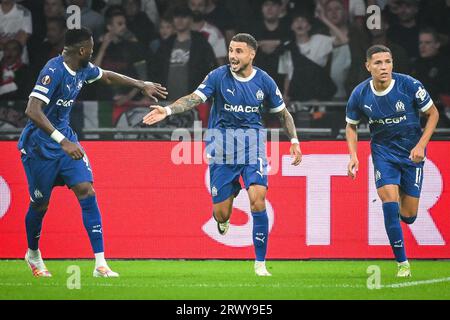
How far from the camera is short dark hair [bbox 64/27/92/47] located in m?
9.65

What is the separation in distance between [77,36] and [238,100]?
1665 mm

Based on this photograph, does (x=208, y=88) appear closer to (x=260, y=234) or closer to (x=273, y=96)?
(x=273, y=96)

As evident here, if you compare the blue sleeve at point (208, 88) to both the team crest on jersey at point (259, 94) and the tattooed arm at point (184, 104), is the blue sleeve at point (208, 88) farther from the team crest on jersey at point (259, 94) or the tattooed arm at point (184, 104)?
the team crest on jersey at point (259, 94)

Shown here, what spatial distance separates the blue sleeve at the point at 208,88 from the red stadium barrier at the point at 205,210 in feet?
6.70

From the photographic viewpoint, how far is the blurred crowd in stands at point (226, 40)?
46.1 ft

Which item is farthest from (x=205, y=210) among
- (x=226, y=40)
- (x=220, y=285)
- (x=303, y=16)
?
(x=303, y=16)

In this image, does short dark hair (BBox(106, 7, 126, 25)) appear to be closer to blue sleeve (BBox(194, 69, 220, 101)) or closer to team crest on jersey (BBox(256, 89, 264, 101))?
blue sleeve (BBox(194, 69, 220, 101))

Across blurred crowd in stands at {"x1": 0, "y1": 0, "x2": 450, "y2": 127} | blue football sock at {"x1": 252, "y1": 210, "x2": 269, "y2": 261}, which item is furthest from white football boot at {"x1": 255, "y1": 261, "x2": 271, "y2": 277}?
blurred crowd in stands at {"x1": 0, "y1": 0, "x2": 450, "y2": 127}

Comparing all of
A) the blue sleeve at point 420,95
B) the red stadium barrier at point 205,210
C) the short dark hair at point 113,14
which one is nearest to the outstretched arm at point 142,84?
the red stadium barrier at point 205,210

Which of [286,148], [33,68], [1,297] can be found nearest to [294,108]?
[286,148]

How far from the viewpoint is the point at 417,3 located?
1462 centimetres

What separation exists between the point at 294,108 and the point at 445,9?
2912mm

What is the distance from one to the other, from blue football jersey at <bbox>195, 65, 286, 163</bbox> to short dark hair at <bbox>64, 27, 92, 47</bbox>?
1191mm

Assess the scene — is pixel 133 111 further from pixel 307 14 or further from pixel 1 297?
pixel 1 297
